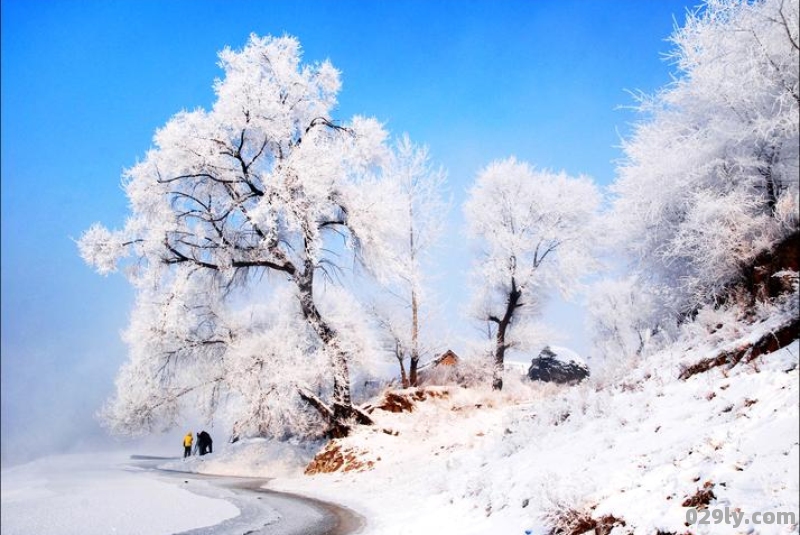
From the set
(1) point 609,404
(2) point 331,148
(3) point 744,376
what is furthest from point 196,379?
(3) point 744,376

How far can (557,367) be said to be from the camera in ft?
124

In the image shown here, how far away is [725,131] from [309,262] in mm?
12389

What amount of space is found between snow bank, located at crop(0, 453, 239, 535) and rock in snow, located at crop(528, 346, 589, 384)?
109ft

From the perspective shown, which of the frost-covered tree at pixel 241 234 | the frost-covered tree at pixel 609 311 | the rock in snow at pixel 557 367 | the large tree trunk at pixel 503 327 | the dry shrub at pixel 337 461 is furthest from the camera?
the frost-covered tree at pixel 609 311

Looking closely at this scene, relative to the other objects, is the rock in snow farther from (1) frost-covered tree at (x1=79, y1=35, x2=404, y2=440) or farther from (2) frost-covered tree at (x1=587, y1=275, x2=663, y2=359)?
(1) frost-covered tree at (x1=79, y1=35, x2=404, y2=440)

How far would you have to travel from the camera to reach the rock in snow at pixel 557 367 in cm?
3781

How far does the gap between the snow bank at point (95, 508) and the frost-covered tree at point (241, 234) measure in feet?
23.7

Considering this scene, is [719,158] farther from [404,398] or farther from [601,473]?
[404,398]

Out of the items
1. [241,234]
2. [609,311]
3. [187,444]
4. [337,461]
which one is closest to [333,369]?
[337,461]

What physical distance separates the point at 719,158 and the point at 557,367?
31550mm

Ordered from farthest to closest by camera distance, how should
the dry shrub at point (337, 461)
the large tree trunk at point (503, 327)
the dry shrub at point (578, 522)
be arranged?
the large tree trunk at point (503, 327) → the dry shrub at point (337, 461) → the dry shrub at point (578, 522)

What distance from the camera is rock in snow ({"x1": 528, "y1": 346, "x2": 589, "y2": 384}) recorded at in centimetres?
3781

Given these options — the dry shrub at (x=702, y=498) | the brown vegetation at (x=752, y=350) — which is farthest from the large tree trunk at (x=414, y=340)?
the dry shrub at (x=702, y=498)

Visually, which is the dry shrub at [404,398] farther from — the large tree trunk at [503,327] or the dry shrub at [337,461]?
the large tree trunk at [503,327]
